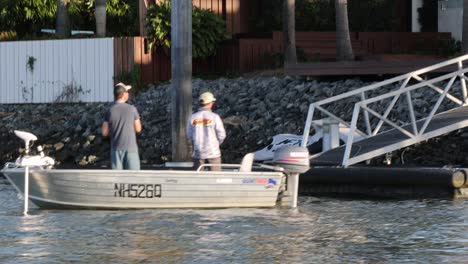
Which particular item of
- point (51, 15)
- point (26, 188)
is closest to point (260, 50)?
point (51, 15)

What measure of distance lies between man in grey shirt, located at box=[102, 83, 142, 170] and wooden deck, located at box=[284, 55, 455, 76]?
40.6 ft

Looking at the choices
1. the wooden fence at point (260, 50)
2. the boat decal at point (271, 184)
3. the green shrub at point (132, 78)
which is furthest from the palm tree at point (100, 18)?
the boat decal at point (271, 184)

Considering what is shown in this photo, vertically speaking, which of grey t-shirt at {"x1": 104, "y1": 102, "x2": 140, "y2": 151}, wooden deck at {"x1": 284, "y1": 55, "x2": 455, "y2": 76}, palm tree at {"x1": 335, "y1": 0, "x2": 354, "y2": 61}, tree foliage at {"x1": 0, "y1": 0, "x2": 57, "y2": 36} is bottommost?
grey t-shirt at {"x1": 104, "y1": 102, "x2": 140, "y2": 151}

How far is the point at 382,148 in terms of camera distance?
70.2ft

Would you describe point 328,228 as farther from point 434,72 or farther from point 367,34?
point 367,34

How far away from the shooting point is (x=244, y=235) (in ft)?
49.9

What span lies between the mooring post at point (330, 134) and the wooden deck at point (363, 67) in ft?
19.8

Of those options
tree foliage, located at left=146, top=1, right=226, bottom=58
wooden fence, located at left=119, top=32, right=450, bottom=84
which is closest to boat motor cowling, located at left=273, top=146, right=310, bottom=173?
wooden fence, located at left=119, top=32, right=450, bottom=84

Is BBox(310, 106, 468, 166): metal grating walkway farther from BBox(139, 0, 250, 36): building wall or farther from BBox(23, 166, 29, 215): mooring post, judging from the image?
BBox(139, 0, 250, 36): building wall

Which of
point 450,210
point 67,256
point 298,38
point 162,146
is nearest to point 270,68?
point 298,38

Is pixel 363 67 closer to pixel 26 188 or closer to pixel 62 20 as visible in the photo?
pixel 62 20

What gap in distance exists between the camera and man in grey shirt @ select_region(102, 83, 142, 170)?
1744 cm

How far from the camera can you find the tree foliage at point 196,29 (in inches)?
1341

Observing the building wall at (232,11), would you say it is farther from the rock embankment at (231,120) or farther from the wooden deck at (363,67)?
the wooden deck at (363,67)
